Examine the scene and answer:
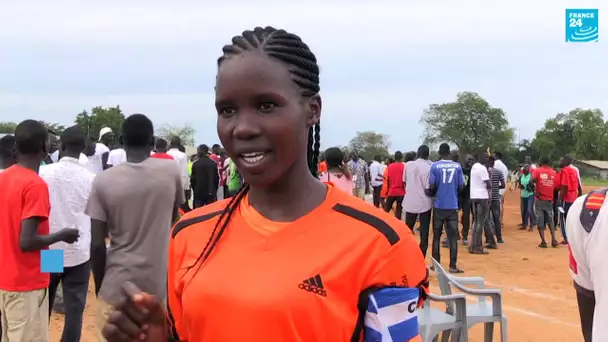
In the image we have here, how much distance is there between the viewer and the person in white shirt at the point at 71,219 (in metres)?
Result: 4.13

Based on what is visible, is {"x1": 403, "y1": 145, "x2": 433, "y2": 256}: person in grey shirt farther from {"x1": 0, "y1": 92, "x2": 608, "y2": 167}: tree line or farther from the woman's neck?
{"x1": 0, "y1": 92, "x2": 608, "y2": 167}: tree line

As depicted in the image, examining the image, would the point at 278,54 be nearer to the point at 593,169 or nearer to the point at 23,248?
the point at 23,248

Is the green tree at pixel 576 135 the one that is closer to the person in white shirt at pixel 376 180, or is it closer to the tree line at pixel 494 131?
the tree line at pixel 494 131

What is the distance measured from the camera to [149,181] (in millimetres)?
3549

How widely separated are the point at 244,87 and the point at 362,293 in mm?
593

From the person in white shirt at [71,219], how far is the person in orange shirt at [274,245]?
9.58ft

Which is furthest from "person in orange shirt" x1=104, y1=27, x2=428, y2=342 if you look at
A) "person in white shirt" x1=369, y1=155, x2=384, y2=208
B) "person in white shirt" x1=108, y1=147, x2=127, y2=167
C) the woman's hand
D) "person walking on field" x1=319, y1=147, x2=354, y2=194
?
"person in white shirt" x1=369, y1=155, x2=384, y2=208

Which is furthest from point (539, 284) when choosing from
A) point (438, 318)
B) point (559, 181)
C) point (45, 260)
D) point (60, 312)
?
point (45, 260)

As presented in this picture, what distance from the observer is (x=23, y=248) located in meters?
3.53

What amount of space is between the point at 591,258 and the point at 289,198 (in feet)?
3.62

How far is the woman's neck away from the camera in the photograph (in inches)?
60.2

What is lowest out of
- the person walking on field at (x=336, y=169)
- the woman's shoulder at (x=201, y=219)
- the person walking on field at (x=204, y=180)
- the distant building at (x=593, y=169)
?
the distant building at (x=593, y=169)

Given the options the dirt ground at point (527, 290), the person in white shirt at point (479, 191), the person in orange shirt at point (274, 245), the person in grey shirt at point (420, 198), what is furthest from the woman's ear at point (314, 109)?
the person in white shirt at point (479, 191)

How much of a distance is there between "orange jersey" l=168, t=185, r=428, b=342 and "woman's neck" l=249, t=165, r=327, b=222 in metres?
0.03
